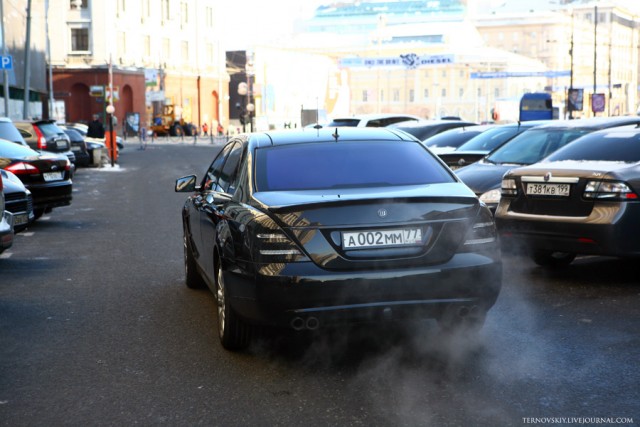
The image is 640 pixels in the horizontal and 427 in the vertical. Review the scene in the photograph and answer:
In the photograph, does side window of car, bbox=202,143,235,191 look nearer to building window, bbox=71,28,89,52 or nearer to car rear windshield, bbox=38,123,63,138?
car rear windshield, bbox=38,123,63,138

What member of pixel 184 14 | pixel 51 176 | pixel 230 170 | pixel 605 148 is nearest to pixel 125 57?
pixel 184 14

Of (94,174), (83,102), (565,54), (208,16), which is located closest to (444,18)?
(565,54)

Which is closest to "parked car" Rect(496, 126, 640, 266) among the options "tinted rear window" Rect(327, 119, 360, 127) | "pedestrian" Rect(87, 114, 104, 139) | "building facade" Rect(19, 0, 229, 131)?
"tinted rear window" Rect(327, 119, 360, 127)

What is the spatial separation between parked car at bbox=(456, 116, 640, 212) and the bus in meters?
57.0

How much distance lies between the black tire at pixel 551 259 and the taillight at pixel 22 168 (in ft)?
27.1

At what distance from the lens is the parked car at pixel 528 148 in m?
11.9

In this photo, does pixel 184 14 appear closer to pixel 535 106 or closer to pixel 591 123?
pixel 535 106

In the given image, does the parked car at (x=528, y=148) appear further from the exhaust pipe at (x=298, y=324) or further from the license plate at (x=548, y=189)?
the exhaust pipe at (x=298, y=324)

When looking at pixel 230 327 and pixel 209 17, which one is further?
pixel 209 17

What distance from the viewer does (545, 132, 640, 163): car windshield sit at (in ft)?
30.9

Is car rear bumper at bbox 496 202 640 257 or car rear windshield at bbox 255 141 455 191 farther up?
car rear windshield at bbox 255 141 455 191

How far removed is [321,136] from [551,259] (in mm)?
3914

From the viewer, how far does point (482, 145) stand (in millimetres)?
15625

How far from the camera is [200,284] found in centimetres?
916
